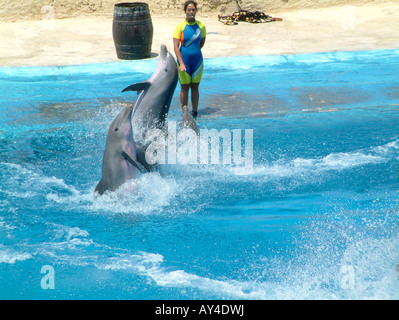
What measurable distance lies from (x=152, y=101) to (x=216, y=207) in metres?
1.65

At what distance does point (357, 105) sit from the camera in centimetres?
863

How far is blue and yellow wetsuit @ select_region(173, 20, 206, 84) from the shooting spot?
7.55 m

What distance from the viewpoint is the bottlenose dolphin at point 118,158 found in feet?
17.5

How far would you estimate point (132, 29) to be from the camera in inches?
417

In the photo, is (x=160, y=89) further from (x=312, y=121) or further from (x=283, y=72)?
(x=283, y=72)

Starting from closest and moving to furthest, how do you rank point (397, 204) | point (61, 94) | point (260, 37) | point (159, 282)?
point (159, 282), point (397, 204), point (61, 94), point (260, 37)

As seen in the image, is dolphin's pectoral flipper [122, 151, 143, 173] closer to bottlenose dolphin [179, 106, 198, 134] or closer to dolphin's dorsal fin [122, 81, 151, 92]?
dolphin's dorsal fin [122, 81, 151, 92]

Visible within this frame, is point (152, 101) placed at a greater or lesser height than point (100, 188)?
greater

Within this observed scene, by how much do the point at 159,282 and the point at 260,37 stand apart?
9.20 m

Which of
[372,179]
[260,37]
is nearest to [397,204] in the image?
[372,179]

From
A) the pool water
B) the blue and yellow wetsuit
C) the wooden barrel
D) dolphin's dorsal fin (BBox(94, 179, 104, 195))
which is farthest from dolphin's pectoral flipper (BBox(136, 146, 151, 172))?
the wooden barrel

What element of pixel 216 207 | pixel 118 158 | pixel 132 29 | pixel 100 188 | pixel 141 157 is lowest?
pixel 216 207

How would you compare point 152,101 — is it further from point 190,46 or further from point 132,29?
point 132,29

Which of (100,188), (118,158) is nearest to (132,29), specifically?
(118,158)
